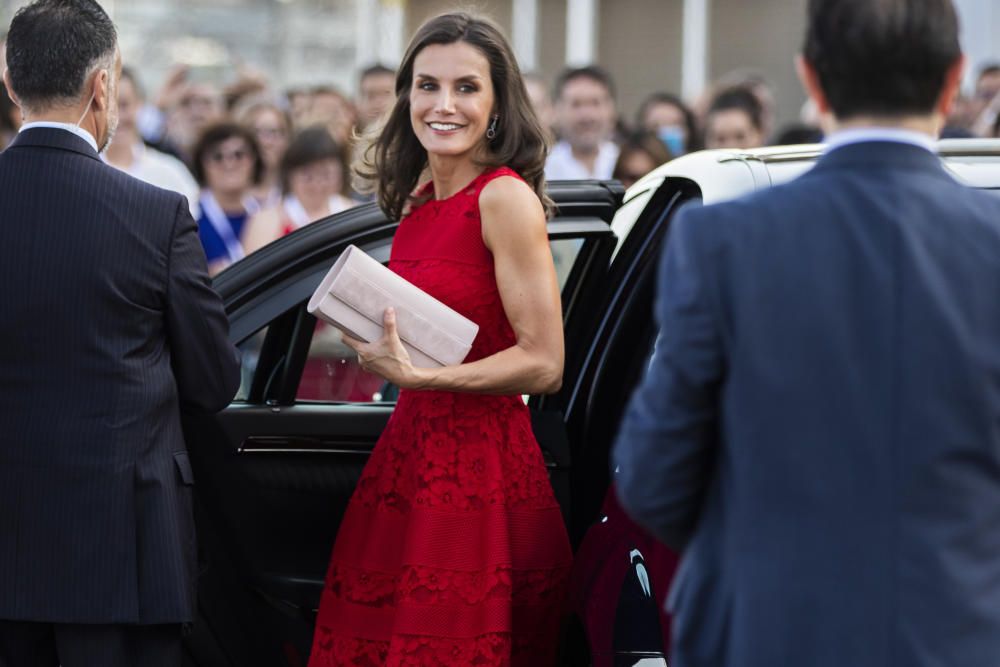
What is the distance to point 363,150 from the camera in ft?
12.4

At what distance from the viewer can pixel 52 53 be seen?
118 inches

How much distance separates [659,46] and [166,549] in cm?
1787

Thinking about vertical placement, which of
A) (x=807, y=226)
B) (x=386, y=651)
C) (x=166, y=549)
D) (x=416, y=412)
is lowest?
(x=386, y=651)

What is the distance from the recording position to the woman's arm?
3.15 m

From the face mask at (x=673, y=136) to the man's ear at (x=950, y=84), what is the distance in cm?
612

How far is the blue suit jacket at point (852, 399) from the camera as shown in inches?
75.5

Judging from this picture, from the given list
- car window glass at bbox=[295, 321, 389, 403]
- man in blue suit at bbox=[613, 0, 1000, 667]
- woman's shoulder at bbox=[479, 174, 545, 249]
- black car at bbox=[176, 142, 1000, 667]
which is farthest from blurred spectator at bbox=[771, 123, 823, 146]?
man in blue suit at bbox=[613, 0, 1000, 667]

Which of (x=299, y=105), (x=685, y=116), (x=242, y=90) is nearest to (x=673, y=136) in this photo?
(x=685, y=116)

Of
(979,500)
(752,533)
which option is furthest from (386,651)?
(979,500)

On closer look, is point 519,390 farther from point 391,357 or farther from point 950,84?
point 950,84

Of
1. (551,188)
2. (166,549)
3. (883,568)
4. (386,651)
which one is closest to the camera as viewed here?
(883,568)

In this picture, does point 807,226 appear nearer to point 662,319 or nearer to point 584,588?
point 662,319

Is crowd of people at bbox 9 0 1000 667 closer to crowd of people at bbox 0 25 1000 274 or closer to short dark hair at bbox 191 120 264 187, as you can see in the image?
crowd of people at bbox 0 25 1000 274

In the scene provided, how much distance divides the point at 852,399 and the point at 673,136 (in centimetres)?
712
